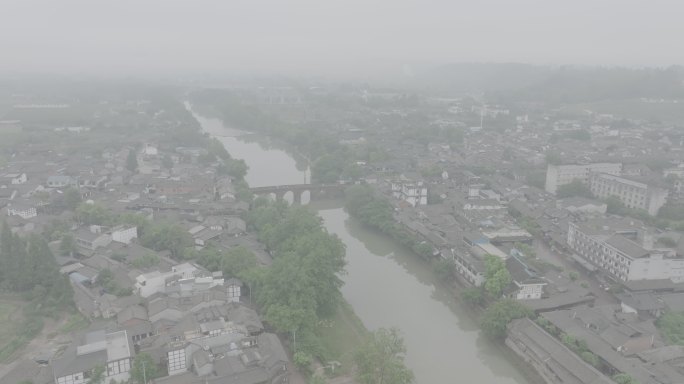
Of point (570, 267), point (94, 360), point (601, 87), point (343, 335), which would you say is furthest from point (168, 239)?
point (601, 87)

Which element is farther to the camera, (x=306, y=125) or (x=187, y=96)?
(x=187, y=96)

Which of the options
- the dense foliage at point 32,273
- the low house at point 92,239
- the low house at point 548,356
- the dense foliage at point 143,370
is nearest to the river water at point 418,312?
the low house at point 548,356

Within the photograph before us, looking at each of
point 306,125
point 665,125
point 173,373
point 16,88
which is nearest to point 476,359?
point 173,373

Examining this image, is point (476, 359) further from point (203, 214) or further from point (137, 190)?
point (137, 190)

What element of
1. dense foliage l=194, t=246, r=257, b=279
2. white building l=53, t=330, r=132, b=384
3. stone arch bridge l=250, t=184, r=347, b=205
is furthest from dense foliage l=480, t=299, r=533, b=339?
stone arch bridge l=250, t=184, r=347, b=205

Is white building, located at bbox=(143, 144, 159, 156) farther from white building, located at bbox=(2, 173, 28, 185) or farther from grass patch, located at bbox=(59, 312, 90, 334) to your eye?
grass patch, located at bbox=(59, 312, 90, 334)

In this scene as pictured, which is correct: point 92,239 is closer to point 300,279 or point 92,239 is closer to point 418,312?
point 300,279
